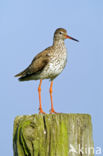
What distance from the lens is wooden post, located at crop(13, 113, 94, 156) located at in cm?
490

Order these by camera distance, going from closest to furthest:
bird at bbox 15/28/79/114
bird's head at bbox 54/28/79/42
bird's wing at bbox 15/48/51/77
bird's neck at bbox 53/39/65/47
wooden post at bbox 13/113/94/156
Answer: wooden post at bbox 13/113/94/156 < bird at bbox 15/28/79/114 < bird's wing at bbox 15/48/51/77 < bird's neck at bbox 53/39/65/47 < bird's head at bbox 54/28/79/42

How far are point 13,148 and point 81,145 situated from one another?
3.47 ft

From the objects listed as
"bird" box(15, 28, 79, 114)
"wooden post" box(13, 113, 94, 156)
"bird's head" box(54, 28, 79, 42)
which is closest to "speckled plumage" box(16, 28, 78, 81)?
"bird" box(15, 28, 79, 114)

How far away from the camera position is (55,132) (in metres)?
4.97

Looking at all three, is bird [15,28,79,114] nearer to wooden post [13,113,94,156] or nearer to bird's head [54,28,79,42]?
bird's head [54,28,79,42]

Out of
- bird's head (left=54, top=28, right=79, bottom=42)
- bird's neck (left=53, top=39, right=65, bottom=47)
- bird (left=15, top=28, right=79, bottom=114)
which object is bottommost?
bird (left=15, top=28, right=79, bottom=114)

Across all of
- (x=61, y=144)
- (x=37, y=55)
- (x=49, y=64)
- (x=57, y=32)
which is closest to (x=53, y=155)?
(x=61, y=144)

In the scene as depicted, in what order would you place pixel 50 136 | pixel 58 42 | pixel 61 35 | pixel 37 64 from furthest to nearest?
1. pixel 61 35
2. pixel 58 42
3. pixel 37 64
4. pixel 50 136

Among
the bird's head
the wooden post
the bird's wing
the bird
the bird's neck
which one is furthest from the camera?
the bird's head

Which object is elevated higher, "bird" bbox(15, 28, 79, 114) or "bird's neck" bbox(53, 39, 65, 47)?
"bird's neck" bbox(53, 39, 65, 47)

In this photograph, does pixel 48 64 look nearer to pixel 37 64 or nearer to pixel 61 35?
pixel 37 64

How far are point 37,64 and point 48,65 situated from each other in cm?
45

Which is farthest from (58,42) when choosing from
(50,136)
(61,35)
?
(50,136)

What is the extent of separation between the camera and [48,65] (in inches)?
392
